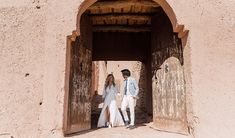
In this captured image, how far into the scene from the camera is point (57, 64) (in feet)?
14.5

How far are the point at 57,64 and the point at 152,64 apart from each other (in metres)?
2.73

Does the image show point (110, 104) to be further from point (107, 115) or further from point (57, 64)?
point (57, 64)

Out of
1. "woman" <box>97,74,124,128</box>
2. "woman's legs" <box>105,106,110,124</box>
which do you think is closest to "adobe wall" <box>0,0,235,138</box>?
"woman" <box>97,74,124,128</box>

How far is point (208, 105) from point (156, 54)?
224 centimetres

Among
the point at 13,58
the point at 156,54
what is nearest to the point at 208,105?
the point at 156,54

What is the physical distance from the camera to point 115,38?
8914 millimetres

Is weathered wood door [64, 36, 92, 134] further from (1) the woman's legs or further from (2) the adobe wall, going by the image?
(1) the woman's legs

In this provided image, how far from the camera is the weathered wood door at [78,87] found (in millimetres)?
4943

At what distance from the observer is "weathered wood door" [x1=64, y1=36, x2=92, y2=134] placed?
4943 mm

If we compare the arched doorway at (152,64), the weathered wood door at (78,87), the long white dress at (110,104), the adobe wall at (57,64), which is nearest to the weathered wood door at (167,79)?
the arched doorway at (152,64)

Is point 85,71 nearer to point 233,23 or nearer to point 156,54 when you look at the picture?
point 156,54

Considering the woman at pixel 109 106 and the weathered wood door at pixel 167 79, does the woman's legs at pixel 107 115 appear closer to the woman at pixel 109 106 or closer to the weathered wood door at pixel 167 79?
the woman at pixel 109 106

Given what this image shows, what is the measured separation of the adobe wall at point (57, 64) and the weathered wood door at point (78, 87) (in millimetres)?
→ 397

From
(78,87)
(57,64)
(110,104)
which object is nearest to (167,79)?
(78,87)
